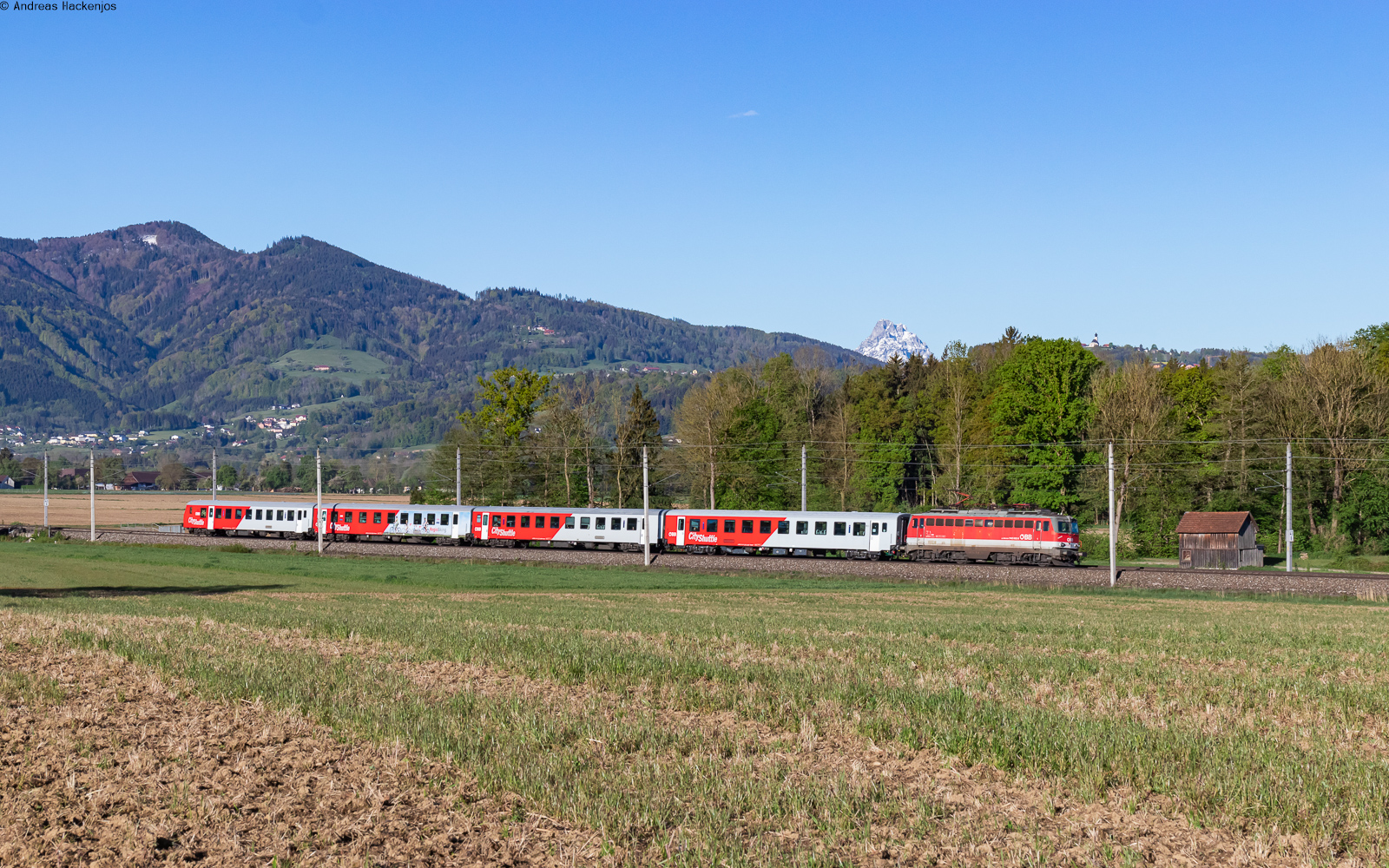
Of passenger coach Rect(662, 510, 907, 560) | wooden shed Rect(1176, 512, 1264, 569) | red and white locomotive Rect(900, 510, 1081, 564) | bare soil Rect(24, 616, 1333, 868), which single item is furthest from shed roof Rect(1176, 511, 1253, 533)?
bare soil Rect(24, 616, 1333, 868)

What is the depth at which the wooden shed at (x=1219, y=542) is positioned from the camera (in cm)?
6222

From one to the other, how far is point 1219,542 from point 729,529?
28.9m

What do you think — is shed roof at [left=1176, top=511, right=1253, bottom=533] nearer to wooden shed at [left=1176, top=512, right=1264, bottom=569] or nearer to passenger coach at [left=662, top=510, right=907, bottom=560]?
wooden shed at [left=1176, top=512, right=1264, bottom=569]

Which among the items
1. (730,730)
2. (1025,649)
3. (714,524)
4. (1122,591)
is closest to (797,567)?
(714,524)

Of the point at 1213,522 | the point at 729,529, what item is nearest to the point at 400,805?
the point at 729,529

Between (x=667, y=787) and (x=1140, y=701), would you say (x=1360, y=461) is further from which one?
(x=667, y=787)

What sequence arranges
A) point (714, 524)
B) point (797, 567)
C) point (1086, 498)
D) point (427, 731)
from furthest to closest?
1. point (1086, 498)
2. point (714, 524)
3. point (797, 567)
4. point (427, 731)

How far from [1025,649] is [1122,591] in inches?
1218

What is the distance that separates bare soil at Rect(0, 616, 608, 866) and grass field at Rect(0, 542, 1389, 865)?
0.14 metres

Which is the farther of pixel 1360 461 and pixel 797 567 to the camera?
pixel 1360 461

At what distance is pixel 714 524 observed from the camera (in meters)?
64.0

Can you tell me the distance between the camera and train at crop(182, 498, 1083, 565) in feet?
194

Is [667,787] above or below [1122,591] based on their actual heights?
above

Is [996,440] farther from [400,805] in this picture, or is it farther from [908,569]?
[400,805]
